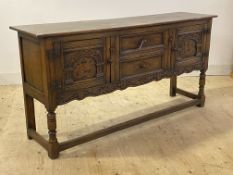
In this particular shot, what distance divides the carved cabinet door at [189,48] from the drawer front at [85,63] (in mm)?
731

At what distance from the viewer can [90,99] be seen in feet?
11.8

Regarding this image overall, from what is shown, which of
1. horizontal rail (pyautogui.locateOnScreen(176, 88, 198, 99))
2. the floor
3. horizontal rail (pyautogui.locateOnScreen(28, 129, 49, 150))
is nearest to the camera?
the floor

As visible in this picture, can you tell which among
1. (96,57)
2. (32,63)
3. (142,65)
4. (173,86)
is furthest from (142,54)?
(173,86)

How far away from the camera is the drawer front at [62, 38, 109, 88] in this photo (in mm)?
2291

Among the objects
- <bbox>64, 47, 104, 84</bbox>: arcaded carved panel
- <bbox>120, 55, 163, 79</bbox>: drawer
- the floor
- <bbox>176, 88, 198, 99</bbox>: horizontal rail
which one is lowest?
the floor

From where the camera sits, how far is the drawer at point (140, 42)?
8.35 ft

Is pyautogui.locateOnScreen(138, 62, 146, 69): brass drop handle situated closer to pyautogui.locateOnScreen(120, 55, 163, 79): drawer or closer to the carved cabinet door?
pyautogui.locateOnScreen(120, 55, 163, 79): drawer

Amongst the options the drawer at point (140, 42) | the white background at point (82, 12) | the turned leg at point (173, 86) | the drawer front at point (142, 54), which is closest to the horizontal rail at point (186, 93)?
the turned leg at point (173, 86)

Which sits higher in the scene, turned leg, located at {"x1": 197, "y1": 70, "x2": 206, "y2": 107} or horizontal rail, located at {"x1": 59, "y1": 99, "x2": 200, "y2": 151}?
turned leg, located at {"x1": 197, "y1": 70, "x2": 206, "y2": 107}

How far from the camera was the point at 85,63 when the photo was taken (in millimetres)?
2383

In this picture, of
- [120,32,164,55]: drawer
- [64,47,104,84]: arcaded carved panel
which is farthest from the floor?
[120,32,164,55]: drawer

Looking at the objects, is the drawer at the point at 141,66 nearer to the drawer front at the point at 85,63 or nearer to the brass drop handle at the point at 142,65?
the brass drop handle at the point at 142,65

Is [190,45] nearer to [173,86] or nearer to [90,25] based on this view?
[173,86]

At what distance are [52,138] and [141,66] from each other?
874mm
